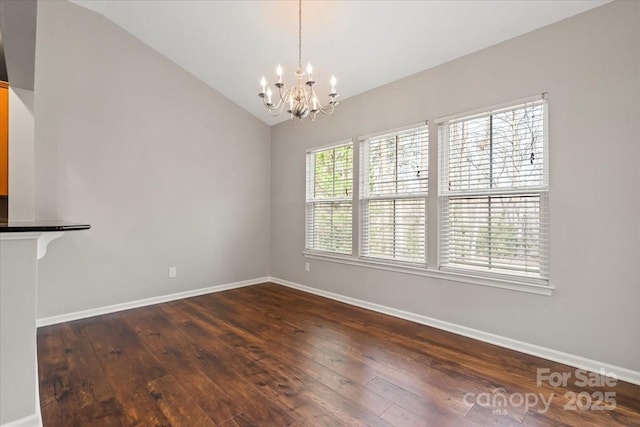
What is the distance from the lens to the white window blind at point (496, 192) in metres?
2.56

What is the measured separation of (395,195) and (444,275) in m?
1.01

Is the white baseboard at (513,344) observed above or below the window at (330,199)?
below

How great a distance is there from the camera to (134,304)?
149 inches

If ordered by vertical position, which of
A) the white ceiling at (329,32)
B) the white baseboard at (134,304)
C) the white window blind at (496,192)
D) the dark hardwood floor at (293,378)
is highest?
the white ceiling at (329,32)

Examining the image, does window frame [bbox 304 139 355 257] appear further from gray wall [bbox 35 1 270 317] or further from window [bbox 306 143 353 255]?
gray wall [bbox 35 1 270 317]

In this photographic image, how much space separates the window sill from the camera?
2543mm

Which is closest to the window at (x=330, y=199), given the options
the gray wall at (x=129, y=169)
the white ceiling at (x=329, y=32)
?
the white ceiling at (x=329, y=32)

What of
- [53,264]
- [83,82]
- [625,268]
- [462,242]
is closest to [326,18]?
[462,242]

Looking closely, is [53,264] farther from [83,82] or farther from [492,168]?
[492,168]

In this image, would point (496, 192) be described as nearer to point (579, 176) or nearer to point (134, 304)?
point (579, 176)

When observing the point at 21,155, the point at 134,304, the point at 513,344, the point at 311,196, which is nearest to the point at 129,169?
the point at 21,155

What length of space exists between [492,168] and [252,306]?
120 inches

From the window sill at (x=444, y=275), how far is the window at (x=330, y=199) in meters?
0.11

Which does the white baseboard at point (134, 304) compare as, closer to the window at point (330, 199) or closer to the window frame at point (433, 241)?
the window at point (330, 199)
